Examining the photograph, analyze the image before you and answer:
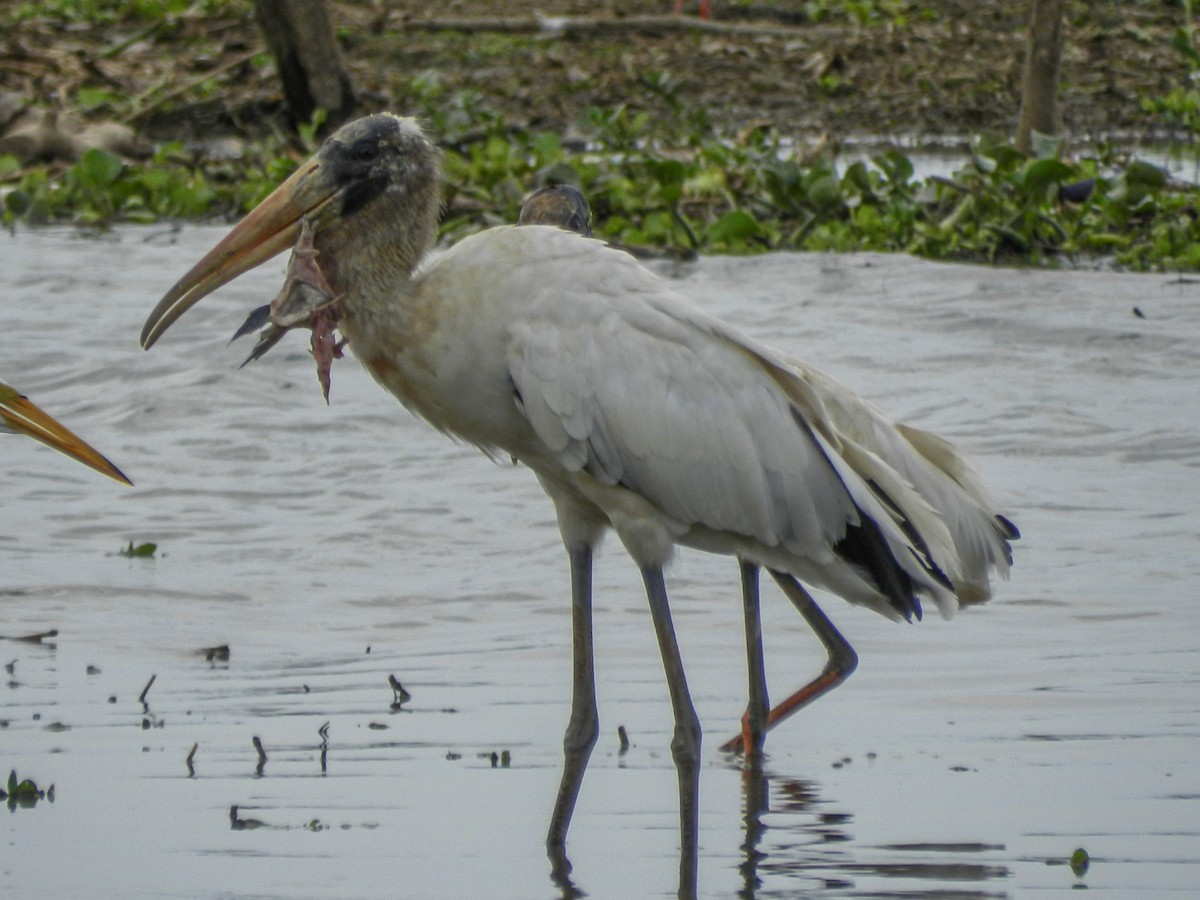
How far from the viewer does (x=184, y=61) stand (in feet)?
53.7

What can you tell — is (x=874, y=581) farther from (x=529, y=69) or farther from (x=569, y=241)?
(x=529, y=69)

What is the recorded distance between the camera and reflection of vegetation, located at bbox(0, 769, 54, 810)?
4.21 m

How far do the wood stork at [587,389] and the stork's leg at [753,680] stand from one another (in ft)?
1.10

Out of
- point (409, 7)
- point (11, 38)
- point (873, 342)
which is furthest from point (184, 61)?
point (873, 342)

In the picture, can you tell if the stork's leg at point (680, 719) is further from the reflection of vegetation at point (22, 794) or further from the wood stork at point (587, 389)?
the reflection of vegetation at point (22, 794)

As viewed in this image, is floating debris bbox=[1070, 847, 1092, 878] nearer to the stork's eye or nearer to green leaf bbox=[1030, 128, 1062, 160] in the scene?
the stork's eye

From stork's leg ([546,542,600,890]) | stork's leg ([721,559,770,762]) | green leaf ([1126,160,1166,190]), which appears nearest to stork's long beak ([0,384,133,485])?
stork's leg ([546,542,600,890])

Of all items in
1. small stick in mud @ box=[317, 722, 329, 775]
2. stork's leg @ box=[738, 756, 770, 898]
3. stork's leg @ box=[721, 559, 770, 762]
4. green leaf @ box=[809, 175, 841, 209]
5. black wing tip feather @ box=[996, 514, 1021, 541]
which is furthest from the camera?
green leaf @ box=[809, 175, 841, 209]

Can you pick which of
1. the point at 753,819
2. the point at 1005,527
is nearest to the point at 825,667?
the point at 1005,527

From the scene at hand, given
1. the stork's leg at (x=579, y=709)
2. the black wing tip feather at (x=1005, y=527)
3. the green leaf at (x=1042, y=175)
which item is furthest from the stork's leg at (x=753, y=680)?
the green leaf at (x=1042, y=175)

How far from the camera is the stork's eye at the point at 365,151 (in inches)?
171

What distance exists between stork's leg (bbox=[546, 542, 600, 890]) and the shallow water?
94mm

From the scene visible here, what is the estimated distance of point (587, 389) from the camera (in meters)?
4.18

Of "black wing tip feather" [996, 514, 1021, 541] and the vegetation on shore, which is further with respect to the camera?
the vegetation on shore
